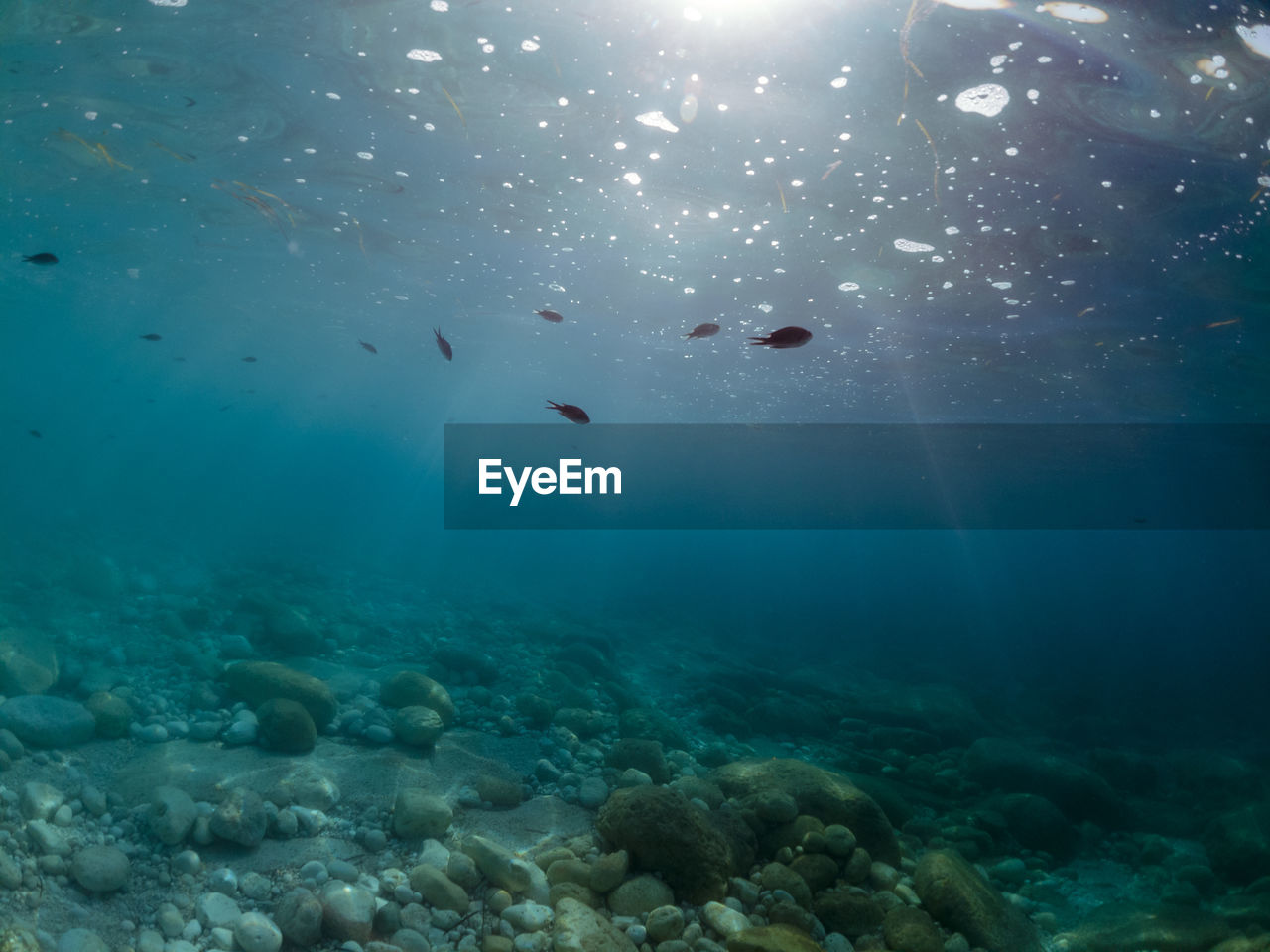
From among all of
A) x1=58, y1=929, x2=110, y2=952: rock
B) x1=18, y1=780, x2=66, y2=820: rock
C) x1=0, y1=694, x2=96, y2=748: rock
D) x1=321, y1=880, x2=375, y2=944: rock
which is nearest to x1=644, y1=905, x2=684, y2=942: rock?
x1=321, y1=880, x2=375, y2=944: rock

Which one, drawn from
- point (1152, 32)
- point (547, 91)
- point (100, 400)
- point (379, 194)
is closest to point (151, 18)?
point (379, 194)

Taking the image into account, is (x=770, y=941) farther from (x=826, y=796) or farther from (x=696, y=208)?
(x=696, y=208)

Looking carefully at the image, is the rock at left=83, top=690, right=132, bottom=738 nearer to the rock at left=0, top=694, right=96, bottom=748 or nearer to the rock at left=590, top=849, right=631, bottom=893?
the rock at left=0, top=694, right=96, bottom=748

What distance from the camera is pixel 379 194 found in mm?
14508

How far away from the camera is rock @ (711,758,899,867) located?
21.2ft

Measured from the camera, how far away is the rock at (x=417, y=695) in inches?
338

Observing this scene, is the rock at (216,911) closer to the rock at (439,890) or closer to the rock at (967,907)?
the rock at (439,890)

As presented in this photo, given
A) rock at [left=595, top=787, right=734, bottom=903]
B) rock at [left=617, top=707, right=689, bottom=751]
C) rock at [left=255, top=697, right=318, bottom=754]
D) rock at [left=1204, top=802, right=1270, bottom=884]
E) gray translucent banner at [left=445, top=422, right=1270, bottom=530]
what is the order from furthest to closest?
gray translucent banner at [left=445, top=422, right=1270, bottom=530] < rock at [left=617, top=707, right=689, bottom=751] < rock at [left=1204, top=802, right=1270, bottom=884] < rock at [left=255, top=697, right=318, bottom=754] < rock at [left=595, top=787, right=734, bottom=903]

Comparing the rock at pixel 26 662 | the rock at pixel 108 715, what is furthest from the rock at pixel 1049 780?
the rock at pixel 26 662

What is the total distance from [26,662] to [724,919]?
906 centimetres

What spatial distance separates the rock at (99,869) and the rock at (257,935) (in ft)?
3.64

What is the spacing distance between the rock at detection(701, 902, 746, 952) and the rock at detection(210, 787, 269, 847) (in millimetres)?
3811

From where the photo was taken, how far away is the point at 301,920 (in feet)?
14.2

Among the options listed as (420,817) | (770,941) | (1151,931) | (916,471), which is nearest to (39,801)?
(420,817)
